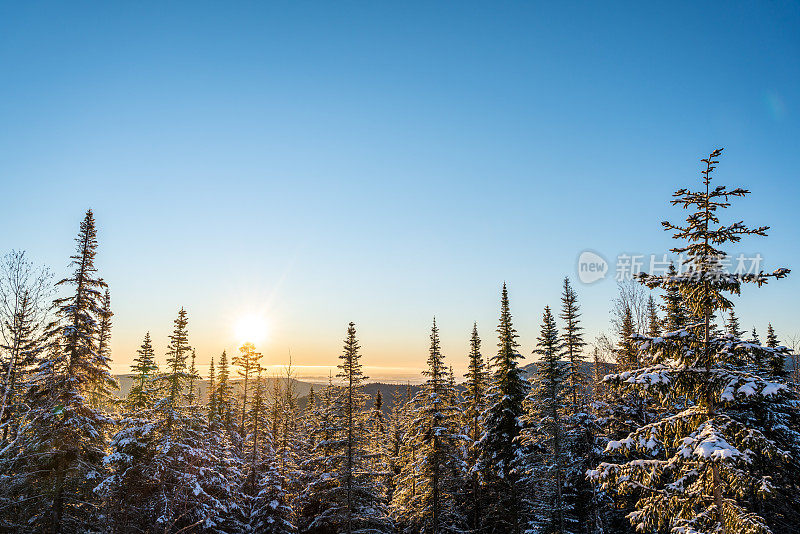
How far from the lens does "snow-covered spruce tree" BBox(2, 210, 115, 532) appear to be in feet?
72.2

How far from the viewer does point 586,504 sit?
95.7ft

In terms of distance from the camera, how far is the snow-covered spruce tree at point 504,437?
97.7 ft

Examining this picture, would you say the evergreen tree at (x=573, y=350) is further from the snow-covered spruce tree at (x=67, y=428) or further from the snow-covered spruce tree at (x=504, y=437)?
the snow-covered spruce tree at (x=67, y=428)

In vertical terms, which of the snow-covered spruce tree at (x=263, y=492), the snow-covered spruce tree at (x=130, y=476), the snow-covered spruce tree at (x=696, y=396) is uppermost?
the snow-covered spruce tree at (x=696, y=396)

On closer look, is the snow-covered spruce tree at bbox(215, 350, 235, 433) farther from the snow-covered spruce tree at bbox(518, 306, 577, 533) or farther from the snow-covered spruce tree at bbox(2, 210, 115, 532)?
the snow-covered spruce tree at bbox(518, 306, 577, 533)

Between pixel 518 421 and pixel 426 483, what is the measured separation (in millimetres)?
8468

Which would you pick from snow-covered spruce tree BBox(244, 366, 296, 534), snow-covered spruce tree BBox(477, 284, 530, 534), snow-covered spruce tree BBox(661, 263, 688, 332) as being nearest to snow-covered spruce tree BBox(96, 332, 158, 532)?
snow-covered spruce tree BBox(244, 366, 296, 534)

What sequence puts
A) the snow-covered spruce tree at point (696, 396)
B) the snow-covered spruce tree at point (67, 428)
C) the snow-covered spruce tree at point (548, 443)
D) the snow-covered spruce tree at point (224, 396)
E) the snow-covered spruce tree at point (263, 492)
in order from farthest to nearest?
1. the snow-covered spruce tree at point (224, 396)
2. the snow-covered spruce tree at point (263, 492)
3. the snow-covered spruce tree at point (548, 443)
4. the snow-covered spruce tree at point (67, 428)
5. the snow-covered spruce tree at point (696, 396)

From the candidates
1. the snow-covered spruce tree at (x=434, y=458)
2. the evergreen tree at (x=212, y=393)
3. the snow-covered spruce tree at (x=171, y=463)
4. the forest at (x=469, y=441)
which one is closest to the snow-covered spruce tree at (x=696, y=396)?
the forest at (x=469, y=441)

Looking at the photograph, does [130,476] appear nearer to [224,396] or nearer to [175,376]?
[175,376]

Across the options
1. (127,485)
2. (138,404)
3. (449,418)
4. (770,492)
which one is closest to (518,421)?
(449,418)

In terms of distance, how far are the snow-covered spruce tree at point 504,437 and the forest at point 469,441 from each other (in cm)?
10

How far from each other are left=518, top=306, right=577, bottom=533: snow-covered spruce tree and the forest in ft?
0.40

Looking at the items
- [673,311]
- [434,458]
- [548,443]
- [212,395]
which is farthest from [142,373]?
[673,311]
